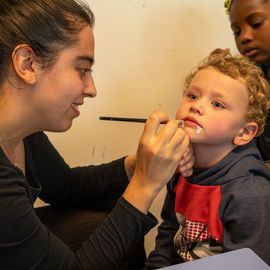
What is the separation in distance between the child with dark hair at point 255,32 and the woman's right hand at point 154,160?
446mm

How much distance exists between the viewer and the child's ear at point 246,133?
0.88 m

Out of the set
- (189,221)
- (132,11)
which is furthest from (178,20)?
(189,221)

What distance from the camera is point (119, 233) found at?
2.37 ft

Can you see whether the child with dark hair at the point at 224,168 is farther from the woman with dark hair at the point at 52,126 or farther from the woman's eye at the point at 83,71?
the woman's eye at the point at 83,71

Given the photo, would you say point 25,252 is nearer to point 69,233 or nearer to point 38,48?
point 69,233

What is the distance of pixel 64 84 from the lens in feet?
2.49

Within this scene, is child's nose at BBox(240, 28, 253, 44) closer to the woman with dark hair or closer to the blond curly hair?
the blond curly hair

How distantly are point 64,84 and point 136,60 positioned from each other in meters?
0.59

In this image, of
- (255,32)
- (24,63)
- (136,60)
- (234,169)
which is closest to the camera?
(24,63)

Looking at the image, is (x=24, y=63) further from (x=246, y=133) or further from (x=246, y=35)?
(x=246, y=35)

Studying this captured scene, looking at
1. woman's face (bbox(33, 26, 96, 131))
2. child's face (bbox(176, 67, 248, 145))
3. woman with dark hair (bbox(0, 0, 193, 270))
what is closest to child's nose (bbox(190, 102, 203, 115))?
child's face (bbox(176, 67, 248, 145))

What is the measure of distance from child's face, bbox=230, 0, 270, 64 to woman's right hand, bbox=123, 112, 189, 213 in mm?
521

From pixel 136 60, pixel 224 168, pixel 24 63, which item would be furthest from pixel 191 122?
pixel 136 60

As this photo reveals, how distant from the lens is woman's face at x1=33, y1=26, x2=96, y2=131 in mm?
749
